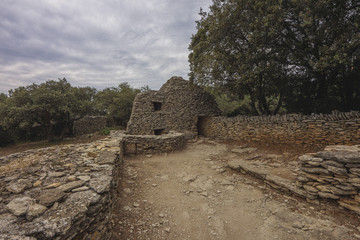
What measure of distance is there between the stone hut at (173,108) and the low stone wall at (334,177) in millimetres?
9097

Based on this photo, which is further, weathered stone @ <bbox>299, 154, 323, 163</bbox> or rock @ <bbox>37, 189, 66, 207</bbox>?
weathered stone @ <bbox>299, 154, 323, 163</bbox>

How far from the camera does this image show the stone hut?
12.7 meters

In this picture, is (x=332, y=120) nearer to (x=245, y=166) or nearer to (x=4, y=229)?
(x=245, y=166)

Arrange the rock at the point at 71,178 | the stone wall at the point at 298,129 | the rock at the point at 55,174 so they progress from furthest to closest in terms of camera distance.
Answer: the stone wall at the point at 298,129
the rock at the point at 55,174
the rock at the point at 71,178

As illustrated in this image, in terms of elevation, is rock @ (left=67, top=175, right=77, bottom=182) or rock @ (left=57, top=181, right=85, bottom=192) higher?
→ rock @ (left=67, top=175, right=77, bottom=182)

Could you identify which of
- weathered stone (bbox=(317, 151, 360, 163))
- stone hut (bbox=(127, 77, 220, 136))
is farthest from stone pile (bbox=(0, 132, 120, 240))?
stone hut (bbox=(127, 77, 220, 136))

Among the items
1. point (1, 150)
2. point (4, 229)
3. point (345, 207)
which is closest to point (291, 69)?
point (345, 207)

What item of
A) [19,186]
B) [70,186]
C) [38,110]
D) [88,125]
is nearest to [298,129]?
[70,186]

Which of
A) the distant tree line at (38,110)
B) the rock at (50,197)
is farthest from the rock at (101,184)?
the distant tree line at (38,110)

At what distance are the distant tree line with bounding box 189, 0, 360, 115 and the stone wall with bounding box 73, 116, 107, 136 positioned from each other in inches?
578

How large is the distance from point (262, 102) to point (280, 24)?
500 cm

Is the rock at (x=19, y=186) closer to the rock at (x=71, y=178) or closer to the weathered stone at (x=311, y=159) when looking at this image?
the rock at (x=71, y=178)

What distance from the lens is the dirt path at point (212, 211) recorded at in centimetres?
295

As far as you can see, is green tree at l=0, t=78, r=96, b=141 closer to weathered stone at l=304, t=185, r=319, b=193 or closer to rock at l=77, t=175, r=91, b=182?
rock at l=77, t=175, r=91, b=182
